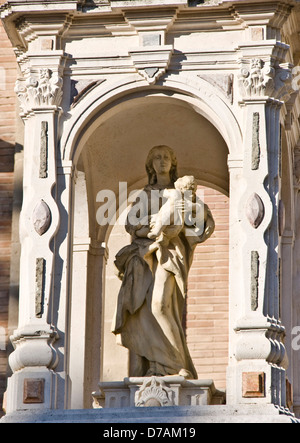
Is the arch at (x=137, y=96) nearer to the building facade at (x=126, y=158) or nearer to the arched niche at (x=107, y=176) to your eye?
the building facade at (x=126, y=158)

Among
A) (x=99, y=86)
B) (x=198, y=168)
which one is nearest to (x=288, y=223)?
(x=198, y=168)

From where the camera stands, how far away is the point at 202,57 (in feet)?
55.0

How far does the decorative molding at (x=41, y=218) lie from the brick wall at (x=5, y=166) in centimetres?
182

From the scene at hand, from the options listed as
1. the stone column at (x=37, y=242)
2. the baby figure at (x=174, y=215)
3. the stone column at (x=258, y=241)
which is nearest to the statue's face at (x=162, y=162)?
the baby figure at (x=174, y=215)

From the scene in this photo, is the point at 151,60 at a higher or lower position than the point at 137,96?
higher

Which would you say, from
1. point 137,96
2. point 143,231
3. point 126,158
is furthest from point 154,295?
point 126,158

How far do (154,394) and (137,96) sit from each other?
2.90 metres

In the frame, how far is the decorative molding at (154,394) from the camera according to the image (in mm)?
15969

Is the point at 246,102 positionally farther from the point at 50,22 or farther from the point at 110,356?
the point at 110,356

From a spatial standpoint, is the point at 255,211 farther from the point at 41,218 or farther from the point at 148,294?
the point at 41,218

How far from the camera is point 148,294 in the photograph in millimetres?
17016

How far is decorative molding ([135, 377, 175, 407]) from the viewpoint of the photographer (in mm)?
15969
